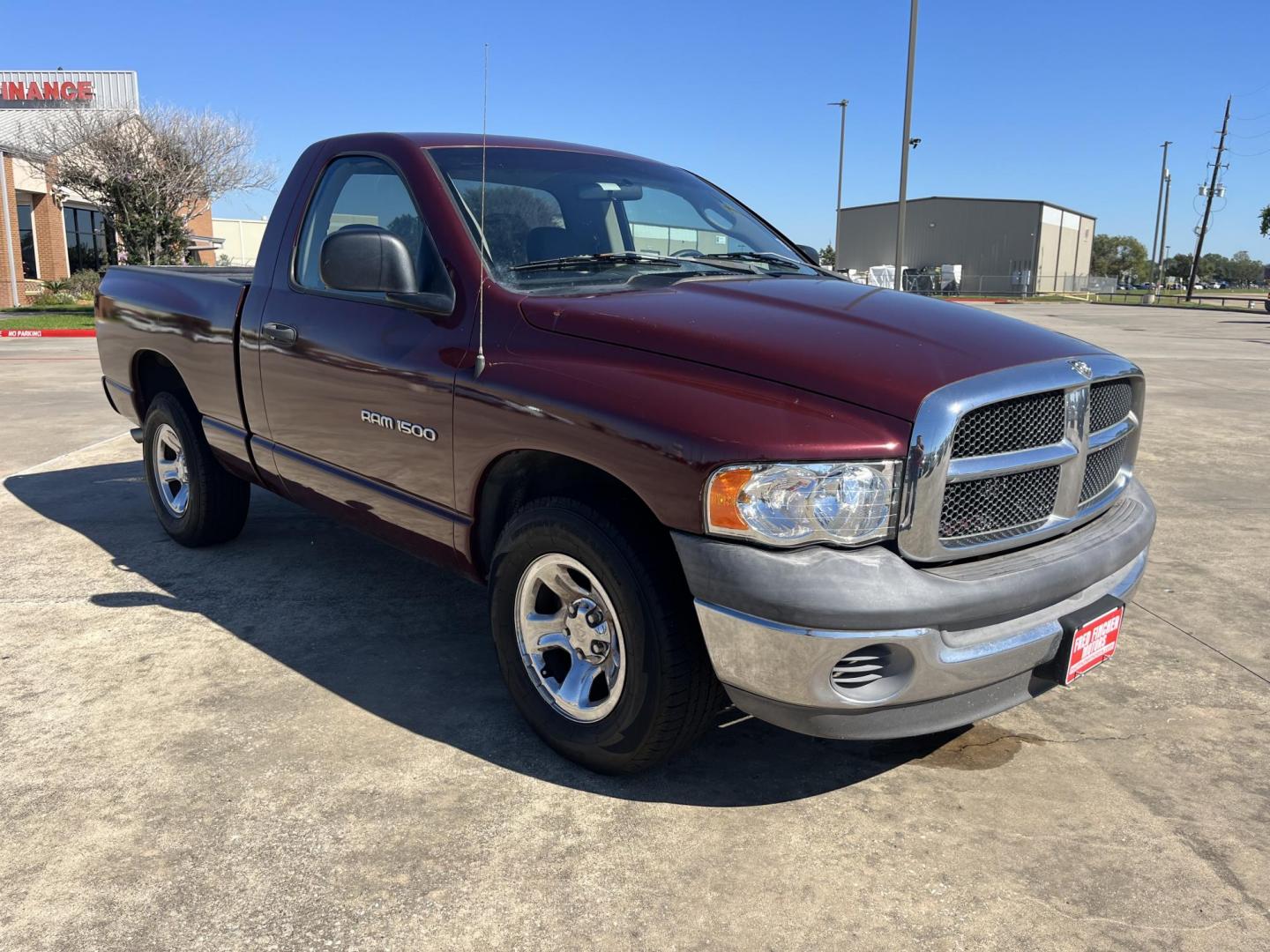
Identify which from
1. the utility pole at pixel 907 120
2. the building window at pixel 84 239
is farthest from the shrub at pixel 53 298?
the utility pole at pixel 907 120

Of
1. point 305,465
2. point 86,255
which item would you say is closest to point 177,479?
point 305,465

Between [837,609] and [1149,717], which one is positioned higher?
[837,609]

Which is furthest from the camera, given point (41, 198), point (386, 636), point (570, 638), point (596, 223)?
point (41, 198)

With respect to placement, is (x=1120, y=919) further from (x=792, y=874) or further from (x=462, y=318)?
(x=462, y=318)

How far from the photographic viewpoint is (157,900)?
7.76ft

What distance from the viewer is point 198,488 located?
4.81m

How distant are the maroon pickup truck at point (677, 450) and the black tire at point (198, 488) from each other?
3.05 feet

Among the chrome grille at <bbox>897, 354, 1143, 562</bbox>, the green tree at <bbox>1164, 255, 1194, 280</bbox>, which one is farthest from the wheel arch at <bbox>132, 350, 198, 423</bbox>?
the green tree at <bbox>1164, 255, 1194, 280</bbox>

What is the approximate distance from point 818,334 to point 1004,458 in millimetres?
569

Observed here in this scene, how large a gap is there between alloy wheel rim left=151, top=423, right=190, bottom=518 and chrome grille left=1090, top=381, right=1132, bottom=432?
13.2 ft

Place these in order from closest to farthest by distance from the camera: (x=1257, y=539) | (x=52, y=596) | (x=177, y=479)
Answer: (x=52, y=596), (x=177, y=479), (x=1257, y=539)

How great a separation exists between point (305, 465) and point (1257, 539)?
16.3 feet

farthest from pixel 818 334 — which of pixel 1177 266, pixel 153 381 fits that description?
pixel 1177 266

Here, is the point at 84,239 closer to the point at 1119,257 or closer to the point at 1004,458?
the point at 1004,458
